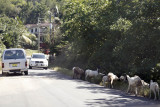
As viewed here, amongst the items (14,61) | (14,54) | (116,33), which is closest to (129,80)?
(116,33)

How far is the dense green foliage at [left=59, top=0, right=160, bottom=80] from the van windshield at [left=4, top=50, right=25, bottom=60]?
19.5 feet

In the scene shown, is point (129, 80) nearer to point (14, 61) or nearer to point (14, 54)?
point (14, 61)

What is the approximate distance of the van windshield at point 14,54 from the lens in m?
21.6

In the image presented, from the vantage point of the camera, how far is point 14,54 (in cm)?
2177

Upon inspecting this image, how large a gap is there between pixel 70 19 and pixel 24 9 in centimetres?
8987

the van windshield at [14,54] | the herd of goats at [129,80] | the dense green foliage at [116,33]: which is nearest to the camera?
the herd of goats at [129,80]

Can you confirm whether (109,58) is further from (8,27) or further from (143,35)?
(8,27)

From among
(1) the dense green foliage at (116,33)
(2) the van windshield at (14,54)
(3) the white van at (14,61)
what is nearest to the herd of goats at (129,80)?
(1) the dense green foliage at (116,33)

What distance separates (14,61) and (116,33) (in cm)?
775

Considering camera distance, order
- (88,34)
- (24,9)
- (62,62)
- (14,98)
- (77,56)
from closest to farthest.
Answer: (14,98) < (88,34) < (77,56) < (62,62) < (24,9)

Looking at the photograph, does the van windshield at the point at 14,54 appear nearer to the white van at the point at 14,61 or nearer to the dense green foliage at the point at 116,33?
the white van at the point at 14,61

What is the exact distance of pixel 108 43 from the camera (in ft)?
73.5

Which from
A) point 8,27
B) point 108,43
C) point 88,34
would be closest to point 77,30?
point 88,34

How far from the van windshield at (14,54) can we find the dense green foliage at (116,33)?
595 centimetres
